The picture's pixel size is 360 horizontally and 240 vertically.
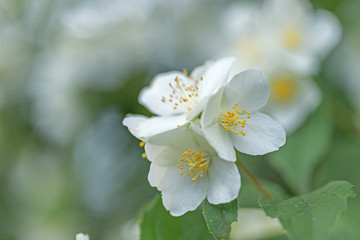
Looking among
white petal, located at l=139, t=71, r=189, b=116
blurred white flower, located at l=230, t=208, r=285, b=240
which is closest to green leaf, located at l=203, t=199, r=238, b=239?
white petal, located at l=139, t=71, r=189, b=116

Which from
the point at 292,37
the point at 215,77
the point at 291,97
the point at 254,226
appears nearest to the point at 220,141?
the point at 215,77

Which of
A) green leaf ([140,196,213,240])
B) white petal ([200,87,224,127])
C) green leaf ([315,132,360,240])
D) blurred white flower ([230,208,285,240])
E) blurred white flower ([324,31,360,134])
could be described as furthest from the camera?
blurred white flower ([324,31,360,134])

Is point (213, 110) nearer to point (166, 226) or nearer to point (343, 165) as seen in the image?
point (166, 226)

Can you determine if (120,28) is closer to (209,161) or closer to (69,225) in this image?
(69,225)

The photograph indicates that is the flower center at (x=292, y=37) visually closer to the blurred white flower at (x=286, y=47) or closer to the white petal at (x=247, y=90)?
the blurred white flower at (x=286, y=47)

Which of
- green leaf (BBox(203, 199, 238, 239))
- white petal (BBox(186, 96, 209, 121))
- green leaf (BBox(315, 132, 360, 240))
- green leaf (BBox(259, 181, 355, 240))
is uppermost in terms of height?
white petal (BBox(186, 96, 209, 121))

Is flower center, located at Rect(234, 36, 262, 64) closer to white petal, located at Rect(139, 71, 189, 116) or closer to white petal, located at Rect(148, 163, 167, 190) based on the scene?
white petal, located at Rect(139, 71, 189, 116)

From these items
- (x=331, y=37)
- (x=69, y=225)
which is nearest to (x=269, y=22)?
(x=331, y=37)
